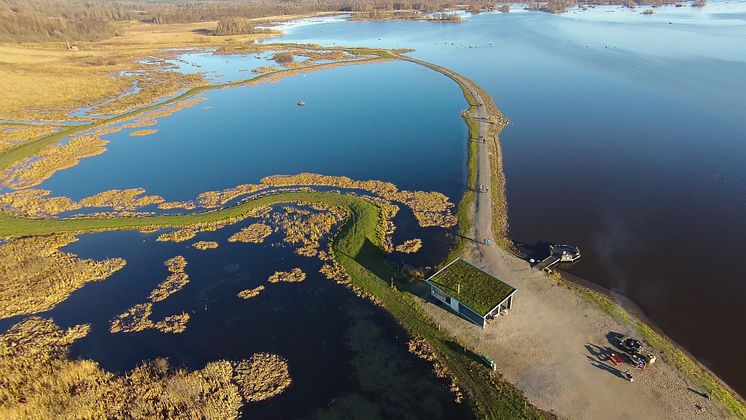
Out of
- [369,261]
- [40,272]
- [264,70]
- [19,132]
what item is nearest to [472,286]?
[369,261]

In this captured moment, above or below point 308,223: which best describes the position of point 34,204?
above

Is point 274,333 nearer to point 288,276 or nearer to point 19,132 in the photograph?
point 288,276

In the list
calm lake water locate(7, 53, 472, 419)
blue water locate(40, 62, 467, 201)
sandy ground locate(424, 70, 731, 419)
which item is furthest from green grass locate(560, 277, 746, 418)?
blue water locate(40, 62, 467, 201)

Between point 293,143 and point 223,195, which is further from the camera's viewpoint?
point 293,143

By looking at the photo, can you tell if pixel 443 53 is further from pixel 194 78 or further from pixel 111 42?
pixel 111 42

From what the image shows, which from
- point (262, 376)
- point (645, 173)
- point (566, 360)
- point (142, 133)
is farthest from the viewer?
point (142, 133)

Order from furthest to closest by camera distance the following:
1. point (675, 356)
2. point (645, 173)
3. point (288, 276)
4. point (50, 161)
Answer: point (50, 161) < point (645, 173) < point (288, 276) < point (675, 356)

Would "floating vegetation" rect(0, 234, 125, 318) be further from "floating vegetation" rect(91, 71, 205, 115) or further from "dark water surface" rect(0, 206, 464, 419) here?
"floating vegetation" rect(91, 71, 205, 115)

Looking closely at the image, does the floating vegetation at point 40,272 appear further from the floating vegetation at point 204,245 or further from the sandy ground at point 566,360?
the sandy ground at point 566,360
